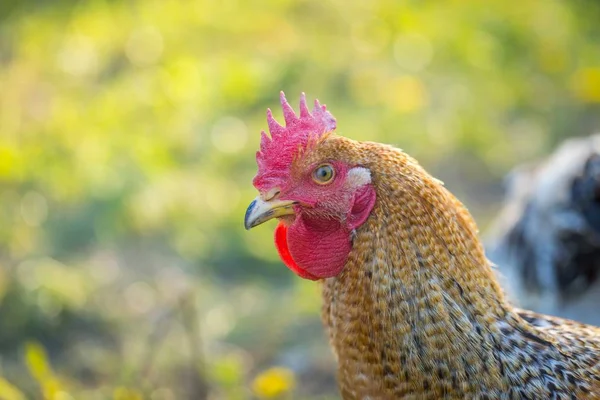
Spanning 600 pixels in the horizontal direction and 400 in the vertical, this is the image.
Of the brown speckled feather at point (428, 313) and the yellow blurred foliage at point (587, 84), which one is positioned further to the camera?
the yellow blurred foliage at point (587, 84)

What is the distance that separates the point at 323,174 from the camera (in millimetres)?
2178

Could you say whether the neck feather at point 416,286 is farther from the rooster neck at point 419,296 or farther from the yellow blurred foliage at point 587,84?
the yellow blurred foliage at point 587,84

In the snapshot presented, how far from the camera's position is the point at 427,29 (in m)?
6.50

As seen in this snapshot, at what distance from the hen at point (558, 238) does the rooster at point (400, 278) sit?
1027mm

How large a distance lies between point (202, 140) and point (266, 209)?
128 inches

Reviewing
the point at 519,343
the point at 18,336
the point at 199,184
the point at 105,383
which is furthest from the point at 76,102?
the point at 519,343

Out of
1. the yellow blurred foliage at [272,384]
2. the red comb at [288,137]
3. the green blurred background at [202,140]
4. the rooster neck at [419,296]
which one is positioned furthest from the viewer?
the green blurred background at [202,140]

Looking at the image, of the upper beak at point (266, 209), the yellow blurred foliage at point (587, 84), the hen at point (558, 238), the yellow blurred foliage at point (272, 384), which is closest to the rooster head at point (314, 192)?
the upper beak at point (266, 209)

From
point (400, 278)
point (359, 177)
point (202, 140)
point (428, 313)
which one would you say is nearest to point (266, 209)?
point (359, 177)

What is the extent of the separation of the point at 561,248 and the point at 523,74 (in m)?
3.10

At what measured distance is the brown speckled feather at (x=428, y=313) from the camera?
2090mm

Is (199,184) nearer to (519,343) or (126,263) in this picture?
(126,263)

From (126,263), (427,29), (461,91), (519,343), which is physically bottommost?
(519,343)

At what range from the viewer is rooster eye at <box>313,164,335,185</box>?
2.18 meters
